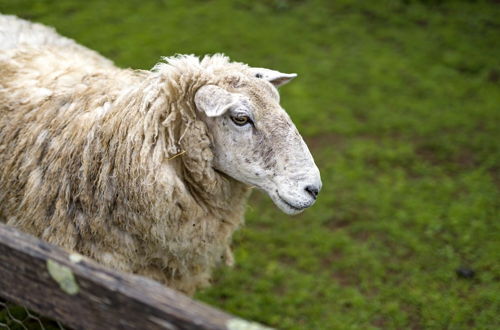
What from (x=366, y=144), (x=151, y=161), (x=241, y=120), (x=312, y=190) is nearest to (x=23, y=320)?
(x=151, y=161)

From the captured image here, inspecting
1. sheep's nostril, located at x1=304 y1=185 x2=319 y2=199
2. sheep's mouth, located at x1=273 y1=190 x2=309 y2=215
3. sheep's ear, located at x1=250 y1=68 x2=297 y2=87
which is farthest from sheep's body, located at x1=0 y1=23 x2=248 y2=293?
sheep's nostril, located at x1=304 y1=185 x2=319 y2=199

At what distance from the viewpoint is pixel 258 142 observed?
8.89 feet

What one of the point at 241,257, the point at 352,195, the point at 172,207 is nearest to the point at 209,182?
the point at 172,207

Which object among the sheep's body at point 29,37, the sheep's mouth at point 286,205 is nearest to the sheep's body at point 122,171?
the sheep's mouth at point 286,205

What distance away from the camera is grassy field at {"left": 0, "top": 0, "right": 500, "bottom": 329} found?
4.25 metres

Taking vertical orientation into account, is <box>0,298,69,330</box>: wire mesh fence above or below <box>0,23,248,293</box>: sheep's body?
below

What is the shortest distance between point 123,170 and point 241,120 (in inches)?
26.6

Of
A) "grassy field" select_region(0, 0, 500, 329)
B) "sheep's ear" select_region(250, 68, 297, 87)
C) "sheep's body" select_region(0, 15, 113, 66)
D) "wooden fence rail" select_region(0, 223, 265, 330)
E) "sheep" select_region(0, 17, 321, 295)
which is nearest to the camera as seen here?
"wooden fence rail" select_region(0, 223, 265, 330)

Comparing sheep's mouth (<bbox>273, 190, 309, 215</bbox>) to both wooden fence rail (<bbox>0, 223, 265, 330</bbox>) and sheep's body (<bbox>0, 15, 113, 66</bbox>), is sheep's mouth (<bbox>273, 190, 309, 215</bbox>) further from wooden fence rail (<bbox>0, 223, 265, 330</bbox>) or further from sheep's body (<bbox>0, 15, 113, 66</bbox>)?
sheep's body (<bbox>0, 15, 113, 66</bbox>)

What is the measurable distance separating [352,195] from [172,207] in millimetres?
2954

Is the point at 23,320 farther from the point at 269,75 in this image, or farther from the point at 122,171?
the point at 269,75

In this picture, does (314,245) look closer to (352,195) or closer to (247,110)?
(352,195)

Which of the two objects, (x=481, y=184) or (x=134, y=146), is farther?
(x=481, y=184)

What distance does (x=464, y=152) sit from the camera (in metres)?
5.92
